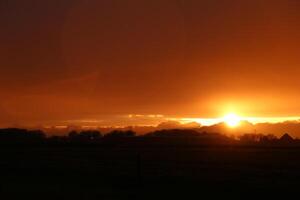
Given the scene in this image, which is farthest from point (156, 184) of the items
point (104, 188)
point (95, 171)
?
point (95, 171)

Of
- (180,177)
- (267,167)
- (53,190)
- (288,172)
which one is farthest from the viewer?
(267,167)

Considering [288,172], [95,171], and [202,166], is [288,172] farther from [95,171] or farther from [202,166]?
[95,171]

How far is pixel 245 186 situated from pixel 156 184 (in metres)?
4.68

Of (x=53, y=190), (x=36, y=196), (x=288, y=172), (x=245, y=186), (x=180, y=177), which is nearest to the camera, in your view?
(x=36, y=196)

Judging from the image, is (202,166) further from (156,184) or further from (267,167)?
(156,184)

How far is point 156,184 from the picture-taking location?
96.9ft

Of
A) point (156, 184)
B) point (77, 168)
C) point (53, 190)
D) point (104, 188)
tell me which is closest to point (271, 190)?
point (156, 184)

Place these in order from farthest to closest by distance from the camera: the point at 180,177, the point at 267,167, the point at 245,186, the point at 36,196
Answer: the point at 267,167 → the point at 180,177 → the point at 245,186 → the point at 36,196

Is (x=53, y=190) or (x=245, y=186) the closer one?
(x=53, y=190)

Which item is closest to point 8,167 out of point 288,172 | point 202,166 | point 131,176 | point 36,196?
point 131,176

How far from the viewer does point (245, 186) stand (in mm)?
28797

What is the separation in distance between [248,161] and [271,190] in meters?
19.4

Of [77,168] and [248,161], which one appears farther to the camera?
[248,161]

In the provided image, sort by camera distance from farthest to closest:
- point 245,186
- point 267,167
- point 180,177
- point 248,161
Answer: point 248,161 → point 267,167 → point 180,177 → point 245,186
